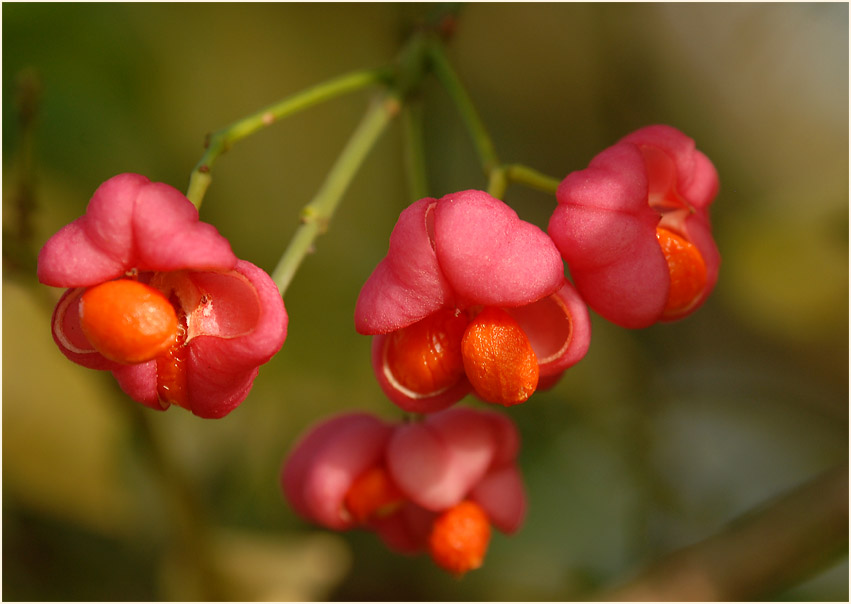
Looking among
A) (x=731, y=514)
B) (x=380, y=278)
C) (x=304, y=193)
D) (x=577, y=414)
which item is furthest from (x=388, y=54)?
(x=731, y=514)

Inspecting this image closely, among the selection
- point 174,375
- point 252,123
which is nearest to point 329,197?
point 252,123

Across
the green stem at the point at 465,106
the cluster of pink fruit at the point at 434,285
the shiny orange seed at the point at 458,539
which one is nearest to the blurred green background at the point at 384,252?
the green stem at the point at 465,106

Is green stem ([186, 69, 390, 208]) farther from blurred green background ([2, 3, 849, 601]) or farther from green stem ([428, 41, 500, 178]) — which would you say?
blurred green background ([2, 3, 849, 601])

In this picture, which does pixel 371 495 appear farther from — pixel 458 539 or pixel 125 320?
pixel 125 320

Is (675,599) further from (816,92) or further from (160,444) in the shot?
(816,92)

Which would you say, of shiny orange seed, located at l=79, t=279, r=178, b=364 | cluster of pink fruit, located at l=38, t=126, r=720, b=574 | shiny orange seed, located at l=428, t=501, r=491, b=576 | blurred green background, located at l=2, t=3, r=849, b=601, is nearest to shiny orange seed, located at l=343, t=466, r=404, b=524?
shiny orange seed, located at l=428, t=501, r=491, b=576
